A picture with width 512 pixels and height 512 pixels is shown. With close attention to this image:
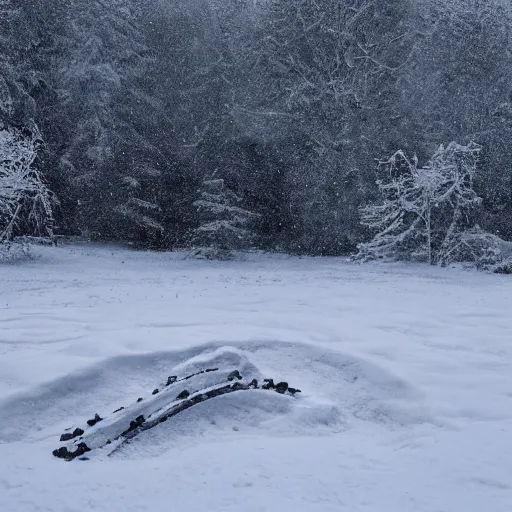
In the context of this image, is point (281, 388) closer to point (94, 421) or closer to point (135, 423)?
point (135, 423)

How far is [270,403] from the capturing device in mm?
5797

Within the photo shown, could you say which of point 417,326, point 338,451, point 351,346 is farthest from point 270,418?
point 417,326

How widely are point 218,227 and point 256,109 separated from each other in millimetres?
6690

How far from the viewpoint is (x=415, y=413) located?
18.9 ft

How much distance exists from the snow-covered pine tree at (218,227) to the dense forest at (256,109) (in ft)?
0.27

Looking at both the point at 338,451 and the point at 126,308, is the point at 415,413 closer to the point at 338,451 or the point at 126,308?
the point at 338,451

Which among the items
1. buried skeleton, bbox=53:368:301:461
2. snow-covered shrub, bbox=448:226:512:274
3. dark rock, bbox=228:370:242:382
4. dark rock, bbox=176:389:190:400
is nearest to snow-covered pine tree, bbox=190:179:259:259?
snow-covered shrub, bbox=448:226:512:274

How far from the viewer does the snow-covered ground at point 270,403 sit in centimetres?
421

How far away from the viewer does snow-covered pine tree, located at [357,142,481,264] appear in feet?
63.4

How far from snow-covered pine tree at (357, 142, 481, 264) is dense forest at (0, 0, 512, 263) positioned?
482 mm

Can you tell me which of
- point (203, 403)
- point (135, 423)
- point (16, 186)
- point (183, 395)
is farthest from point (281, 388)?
point (16, 186)

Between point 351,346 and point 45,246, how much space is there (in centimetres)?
1457

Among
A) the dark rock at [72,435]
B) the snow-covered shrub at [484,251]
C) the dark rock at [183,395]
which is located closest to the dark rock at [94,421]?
the dark rock at [72,435]

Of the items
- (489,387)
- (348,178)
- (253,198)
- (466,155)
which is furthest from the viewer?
(253,198)
